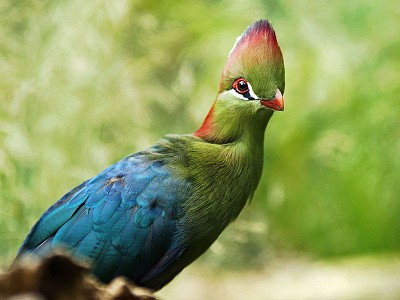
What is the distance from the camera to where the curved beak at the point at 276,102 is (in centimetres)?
151

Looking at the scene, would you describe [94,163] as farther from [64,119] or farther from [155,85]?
[155,85]

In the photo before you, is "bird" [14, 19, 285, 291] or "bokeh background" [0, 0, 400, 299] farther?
"bokeh background" [0, 0, 400, 299]

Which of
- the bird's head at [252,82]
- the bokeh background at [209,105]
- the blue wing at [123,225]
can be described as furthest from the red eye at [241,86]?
the bokeh background at [209,105]

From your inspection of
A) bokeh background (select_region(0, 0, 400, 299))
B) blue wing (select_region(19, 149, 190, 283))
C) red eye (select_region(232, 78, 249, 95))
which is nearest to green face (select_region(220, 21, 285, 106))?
red eye (select_region(232, 78, 249, 95))

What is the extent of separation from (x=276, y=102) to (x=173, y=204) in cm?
32

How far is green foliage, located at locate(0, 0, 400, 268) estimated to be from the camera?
9.63 ft

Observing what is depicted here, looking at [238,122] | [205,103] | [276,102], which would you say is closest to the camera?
[276,102]

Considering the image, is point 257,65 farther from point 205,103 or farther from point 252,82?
point 205,103

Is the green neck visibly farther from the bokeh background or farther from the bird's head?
the bokeh background

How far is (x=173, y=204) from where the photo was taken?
64.5 inches

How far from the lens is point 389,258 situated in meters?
3.71

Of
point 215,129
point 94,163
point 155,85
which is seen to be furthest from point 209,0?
point 215,129

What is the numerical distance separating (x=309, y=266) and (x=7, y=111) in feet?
5.87

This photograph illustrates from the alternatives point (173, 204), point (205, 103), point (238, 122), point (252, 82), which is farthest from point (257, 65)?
point (205, 103)
